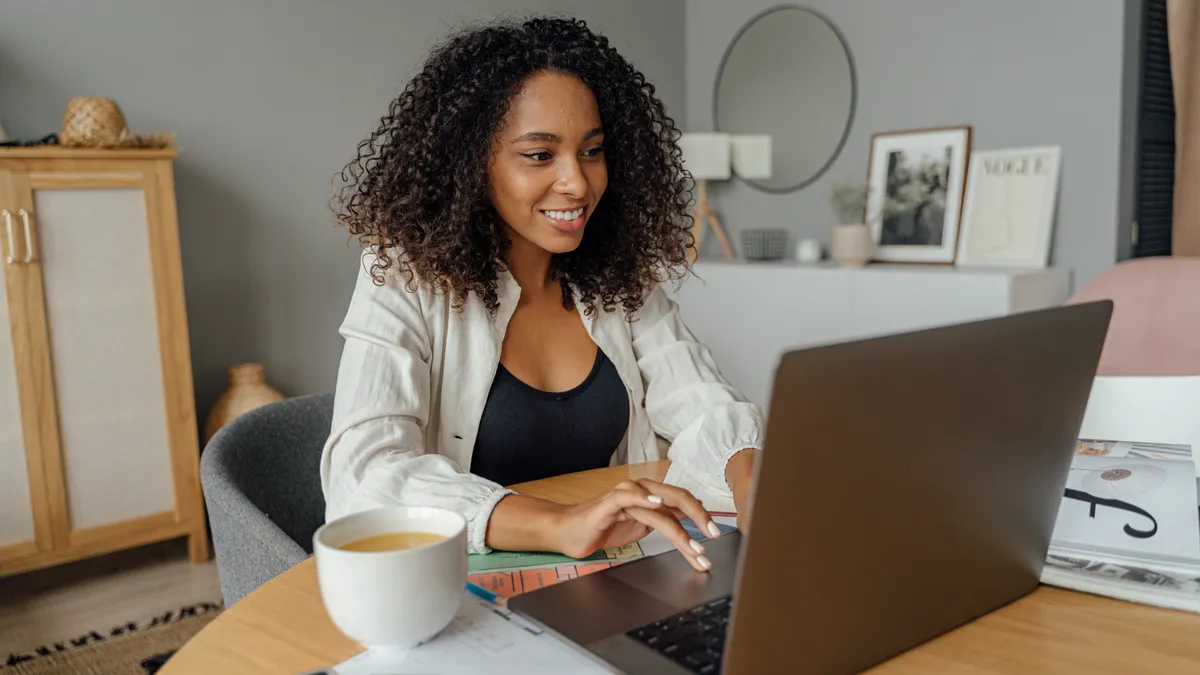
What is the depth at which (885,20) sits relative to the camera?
394 cm

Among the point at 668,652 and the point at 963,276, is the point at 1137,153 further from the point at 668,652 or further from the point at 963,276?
the point at 668,652

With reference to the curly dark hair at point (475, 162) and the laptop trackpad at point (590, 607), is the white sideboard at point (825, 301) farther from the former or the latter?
the laptop trackpad at point (590, 607)

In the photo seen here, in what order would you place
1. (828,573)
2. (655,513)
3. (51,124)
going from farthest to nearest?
(51,124)
(655,513)
(828,573)

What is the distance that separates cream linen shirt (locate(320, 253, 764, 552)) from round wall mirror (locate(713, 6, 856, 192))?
9.17 feet

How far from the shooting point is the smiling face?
1364 millimetres

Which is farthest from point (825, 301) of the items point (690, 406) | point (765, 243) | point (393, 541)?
point (393, 541)

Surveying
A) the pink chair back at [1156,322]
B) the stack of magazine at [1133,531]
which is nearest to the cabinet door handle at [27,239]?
the stack of magazine at [1133,531]

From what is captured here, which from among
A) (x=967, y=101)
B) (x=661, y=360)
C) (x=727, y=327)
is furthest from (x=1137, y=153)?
(x=661, y=360)

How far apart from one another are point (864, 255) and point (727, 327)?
2.20 feet

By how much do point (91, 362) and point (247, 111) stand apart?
43.8 inches

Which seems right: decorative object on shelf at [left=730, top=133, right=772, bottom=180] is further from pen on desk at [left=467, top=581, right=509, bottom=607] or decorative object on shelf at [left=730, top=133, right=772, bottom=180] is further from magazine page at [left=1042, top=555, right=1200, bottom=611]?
pen on desk at [left=467, top=581, right=509, bottom=607]

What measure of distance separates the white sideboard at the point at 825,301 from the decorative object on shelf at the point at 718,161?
337 mm

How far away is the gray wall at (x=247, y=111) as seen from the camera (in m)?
3.02

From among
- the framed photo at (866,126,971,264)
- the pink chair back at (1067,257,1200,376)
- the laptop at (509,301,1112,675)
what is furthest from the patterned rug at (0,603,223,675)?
the framed photo at (866,126,971,264)
